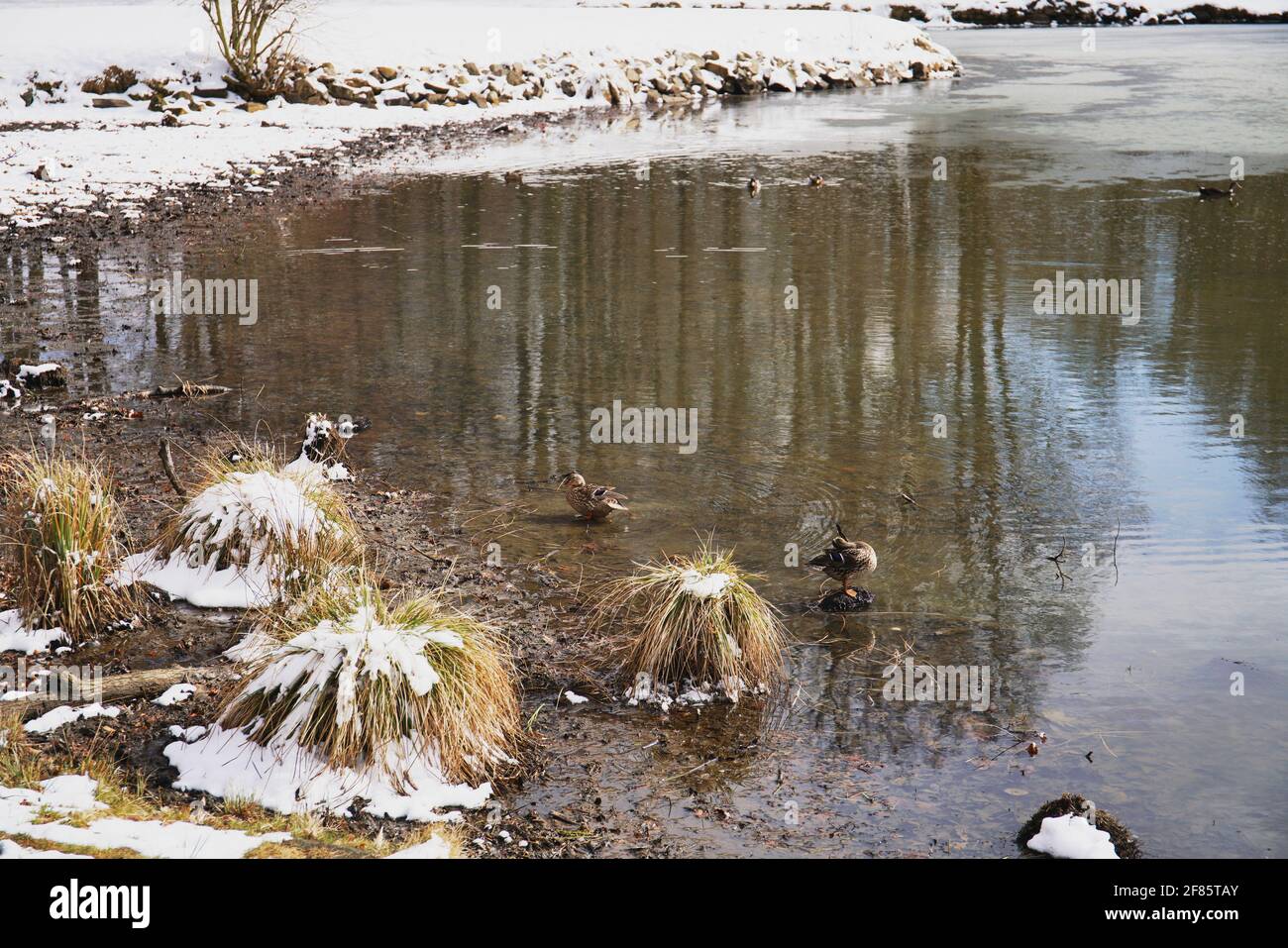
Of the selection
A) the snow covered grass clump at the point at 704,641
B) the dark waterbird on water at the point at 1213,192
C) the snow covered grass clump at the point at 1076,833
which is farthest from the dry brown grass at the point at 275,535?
the dark waterbird on water at the point at 1213,192

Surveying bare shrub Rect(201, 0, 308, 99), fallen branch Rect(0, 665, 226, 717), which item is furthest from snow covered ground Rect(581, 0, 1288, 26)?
fallen branch Rect(0, 665, 226, 717)

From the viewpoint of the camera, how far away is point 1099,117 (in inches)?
1344

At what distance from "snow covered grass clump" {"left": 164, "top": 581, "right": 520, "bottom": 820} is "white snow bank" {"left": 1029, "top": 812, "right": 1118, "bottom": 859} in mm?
2472

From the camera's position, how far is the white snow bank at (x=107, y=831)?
495 cm

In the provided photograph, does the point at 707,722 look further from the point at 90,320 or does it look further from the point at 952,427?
the point at 90,320

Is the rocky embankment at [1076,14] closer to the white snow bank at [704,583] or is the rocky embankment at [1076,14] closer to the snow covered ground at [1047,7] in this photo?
the snow covered ground at [1047,7]

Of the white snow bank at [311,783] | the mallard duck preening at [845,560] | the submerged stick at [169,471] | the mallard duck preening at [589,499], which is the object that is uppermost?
the submerged stick at [169,471]

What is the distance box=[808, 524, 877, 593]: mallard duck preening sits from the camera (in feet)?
25.9

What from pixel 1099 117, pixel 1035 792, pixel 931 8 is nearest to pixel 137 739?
pixel 1035 792

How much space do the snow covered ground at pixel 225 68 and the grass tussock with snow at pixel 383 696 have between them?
15.9 m

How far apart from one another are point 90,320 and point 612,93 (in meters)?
29.5

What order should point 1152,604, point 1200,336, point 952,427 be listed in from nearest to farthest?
point 1152,604
point 952,427
point 1200,336

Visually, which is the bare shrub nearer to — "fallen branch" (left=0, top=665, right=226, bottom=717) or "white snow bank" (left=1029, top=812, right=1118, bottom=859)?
"fallen branch" (left=0, top=665, right=226, bottom=717)

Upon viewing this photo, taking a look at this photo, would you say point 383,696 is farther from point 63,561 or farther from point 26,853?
point 63,561
